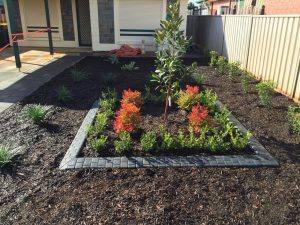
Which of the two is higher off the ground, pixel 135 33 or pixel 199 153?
pixel 135 33

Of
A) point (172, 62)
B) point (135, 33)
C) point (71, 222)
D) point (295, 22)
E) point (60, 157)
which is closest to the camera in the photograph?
point (71, 222)

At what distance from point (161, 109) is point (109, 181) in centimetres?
236

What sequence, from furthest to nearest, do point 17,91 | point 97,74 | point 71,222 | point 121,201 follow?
point 97,74 < point 17,91 < point 121,201 < point 71,222

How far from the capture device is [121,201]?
292 centimetres

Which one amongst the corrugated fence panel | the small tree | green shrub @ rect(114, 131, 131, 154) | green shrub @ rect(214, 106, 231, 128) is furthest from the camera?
the corrugated fence panel

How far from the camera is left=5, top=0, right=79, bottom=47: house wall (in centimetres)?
1248

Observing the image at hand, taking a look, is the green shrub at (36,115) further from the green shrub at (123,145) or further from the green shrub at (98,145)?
the green shrub at (123,145)

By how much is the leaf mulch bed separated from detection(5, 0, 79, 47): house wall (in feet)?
30.5

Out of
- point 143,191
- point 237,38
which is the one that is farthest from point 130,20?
point 143,191

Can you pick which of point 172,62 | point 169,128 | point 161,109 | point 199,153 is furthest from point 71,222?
point 161,109

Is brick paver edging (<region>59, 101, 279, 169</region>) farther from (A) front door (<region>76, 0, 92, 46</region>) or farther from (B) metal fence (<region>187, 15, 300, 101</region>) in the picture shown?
(A) front door (<region>76, 0, 92, 46</region>)

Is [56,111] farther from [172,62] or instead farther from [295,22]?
[295,22]

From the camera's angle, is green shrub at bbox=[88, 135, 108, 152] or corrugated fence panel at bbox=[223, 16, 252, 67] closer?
green shrub at bbox=[88, 135, 108, 152]

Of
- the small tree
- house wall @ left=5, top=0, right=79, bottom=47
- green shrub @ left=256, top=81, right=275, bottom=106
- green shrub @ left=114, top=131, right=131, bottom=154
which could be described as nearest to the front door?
house wall @ left=5, top=0, right=79, bottom=47
